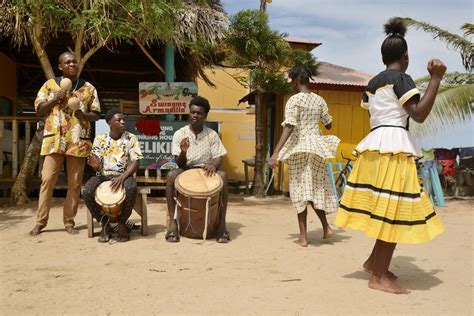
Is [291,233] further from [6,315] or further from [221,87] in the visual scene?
[221,87]

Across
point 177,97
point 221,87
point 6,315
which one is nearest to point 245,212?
point 177,97

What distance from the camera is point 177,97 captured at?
8844mm

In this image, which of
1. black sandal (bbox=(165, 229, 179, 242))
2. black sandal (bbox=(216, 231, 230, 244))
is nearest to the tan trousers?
black sandal (bbox=(165, 229, 179, 242))

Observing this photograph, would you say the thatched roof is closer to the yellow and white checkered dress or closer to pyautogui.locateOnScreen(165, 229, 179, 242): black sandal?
the yellow and white checkered dress

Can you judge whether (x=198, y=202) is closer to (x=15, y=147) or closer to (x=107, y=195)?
(x=107, y=195)

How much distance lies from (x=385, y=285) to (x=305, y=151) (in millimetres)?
1677

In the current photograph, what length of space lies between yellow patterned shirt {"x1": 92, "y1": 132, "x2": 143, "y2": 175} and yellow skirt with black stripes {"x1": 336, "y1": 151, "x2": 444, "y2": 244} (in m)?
2.50

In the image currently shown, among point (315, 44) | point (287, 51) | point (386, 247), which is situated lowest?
point (386, 247)

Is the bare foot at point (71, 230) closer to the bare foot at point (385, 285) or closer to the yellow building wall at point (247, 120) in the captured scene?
the bare foot at point (385, 285)

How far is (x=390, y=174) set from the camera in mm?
2955

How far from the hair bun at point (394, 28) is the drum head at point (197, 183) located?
2112 mm

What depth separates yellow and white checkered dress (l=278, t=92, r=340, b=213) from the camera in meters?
4.46

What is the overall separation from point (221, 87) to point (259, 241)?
43.3 feet

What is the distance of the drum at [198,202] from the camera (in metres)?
4.45
